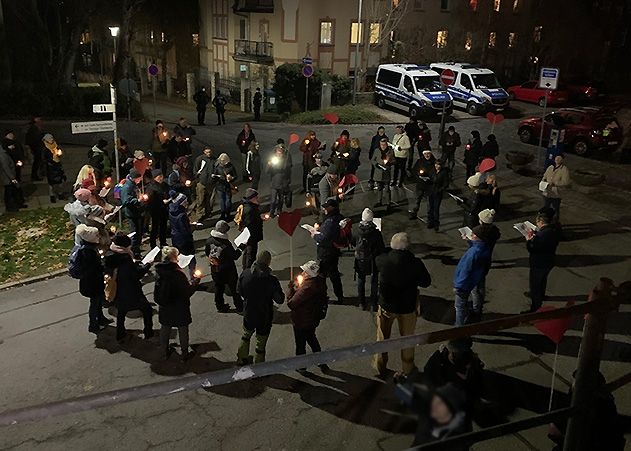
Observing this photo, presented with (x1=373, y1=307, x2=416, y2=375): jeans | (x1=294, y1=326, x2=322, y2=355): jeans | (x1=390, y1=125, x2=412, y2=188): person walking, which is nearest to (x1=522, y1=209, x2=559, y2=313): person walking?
(x1=373, y1=307, x2=416, y2=375): jeans

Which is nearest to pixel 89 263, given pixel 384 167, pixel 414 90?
pixel 384 167

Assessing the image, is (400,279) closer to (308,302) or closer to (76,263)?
(308,302)

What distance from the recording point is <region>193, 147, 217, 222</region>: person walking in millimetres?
13664

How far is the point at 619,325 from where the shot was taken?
927cm

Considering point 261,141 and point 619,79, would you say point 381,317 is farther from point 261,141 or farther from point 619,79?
point 619,79

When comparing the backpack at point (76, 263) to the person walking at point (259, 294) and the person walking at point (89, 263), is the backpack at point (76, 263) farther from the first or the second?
the person walking at point (259, 294)

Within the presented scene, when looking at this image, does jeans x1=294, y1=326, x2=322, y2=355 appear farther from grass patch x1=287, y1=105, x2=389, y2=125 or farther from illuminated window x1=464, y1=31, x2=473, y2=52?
illuminated window x1=464, y1=31, x2=473, y2=52

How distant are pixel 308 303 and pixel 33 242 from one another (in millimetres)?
7928

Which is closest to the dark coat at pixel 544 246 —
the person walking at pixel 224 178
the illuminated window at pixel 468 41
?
the person walking at pixel 224 178

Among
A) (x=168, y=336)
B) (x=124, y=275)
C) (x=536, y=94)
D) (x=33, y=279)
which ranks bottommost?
(x=33, y=279)

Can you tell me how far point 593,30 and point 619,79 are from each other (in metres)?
4.39

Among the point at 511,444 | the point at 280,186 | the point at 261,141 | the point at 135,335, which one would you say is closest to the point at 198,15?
the point at 261,141

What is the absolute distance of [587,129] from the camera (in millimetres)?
21594

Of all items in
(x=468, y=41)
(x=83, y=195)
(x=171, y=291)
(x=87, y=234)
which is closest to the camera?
(x=171, y=291)
